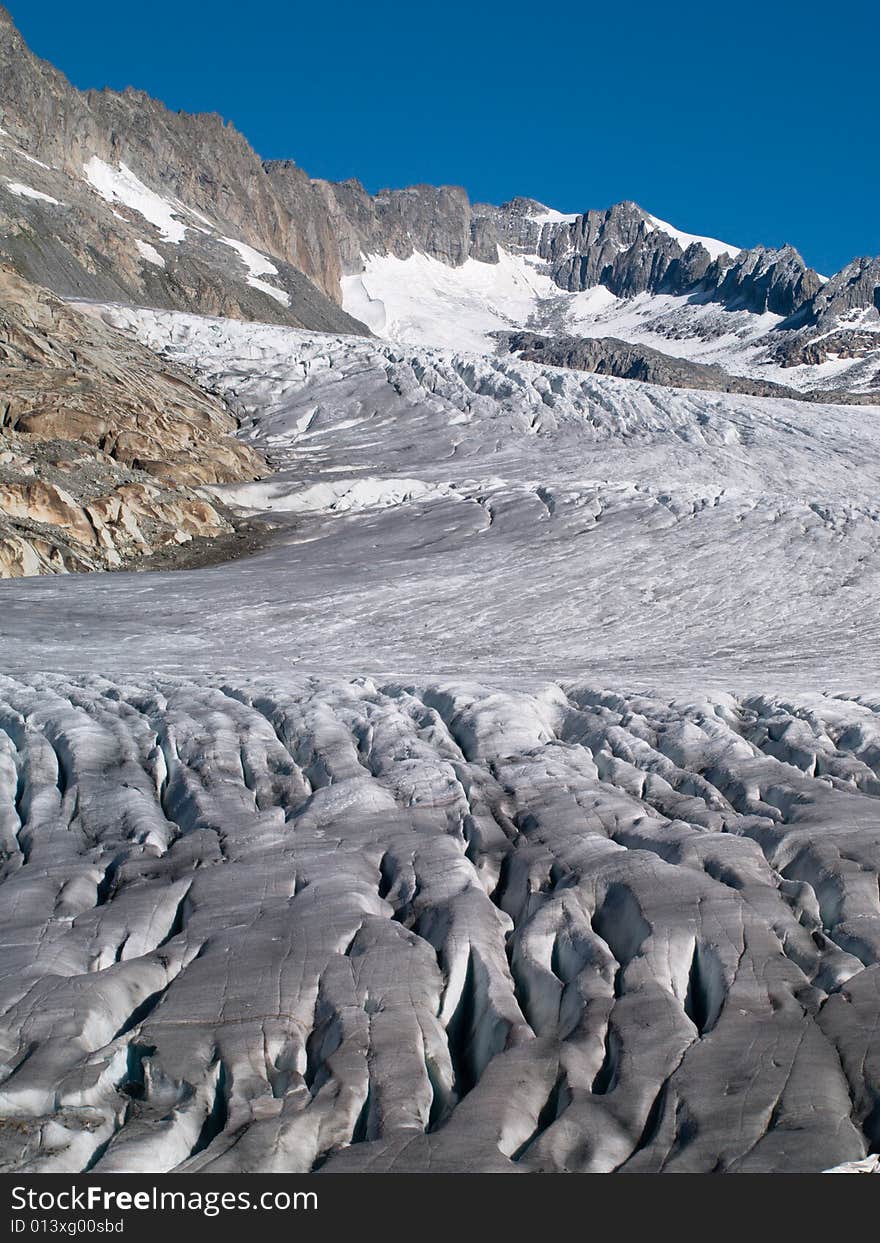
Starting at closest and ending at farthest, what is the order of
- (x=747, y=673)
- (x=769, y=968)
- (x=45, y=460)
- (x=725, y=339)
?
1. (x=769, y=968)
2. (x=747, y=673)
3. (x=45, y=460)
4. (x=725, y=339)

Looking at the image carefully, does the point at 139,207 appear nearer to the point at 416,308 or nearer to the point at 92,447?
the point at 92,447

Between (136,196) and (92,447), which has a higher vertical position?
(136,196)

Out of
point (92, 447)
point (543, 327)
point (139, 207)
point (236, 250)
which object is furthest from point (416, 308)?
point (92, 447)

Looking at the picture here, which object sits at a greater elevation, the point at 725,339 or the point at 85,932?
the point at 725,339

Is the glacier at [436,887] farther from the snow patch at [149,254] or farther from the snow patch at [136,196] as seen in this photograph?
the snow patch at [136,196]

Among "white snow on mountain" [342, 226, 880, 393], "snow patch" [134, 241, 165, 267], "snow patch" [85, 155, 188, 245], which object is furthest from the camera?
"white snow on mountain" [342, 226, 880, 393]

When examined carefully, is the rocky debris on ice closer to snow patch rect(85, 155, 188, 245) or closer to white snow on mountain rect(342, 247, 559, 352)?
snow patch rect(85, 155, 188, 245)

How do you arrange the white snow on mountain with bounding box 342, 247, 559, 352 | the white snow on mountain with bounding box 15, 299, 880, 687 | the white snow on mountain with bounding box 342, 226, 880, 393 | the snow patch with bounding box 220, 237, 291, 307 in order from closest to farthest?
the white snow on mountain with bounding box 15, 299, 880, 687
the snow patch with bounding box 220, 237, 291, 307
the white snow on mountain with bounding box 342, 226, 880, 393
the white snow on mountain with bounding box 342, 247, 559, 352

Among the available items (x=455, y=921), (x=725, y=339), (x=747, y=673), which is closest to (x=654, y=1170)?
(x=455, y=921)

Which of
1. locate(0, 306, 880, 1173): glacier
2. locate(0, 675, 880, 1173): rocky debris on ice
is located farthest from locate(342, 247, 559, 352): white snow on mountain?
locate(0, 675, 880, 1173): rocky debris on ice

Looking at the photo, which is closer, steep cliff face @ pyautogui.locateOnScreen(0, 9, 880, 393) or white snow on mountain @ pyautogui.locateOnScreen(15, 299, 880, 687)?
white snow on mountain @ pyautogui.locateOnScreen(15, 299, 880, 687)
